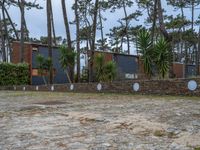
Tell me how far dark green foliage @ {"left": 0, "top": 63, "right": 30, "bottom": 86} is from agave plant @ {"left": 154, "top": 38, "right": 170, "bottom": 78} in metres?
15.8

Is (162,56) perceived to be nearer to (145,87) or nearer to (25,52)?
(145,87)

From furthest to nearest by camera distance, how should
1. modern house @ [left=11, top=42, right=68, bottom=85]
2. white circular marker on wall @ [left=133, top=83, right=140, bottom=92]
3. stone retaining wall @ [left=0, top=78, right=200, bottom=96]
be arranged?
1. modern house @ [left=11, top=42, right=68, bottom=85]
2. white circular marker on wall @ [left=133, top=83, right=140, bottom=92]
3. stone retaining wall @ [left=0, top=78, right=200, bottom=96]

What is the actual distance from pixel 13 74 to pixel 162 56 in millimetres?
16351

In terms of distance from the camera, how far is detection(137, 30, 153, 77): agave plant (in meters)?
13.8

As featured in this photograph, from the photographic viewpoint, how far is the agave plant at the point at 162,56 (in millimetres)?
13469

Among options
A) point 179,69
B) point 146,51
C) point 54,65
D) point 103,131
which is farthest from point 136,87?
point 179,69

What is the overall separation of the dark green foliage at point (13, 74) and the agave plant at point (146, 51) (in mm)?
15253

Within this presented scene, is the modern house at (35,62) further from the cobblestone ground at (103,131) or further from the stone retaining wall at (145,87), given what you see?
the cobblestone ground at (103,131)

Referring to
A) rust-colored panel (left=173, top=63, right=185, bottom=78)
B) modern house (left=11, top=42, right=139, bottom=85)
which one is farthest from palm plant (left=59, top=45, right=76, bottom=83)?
rust-colored panel (left=173, top=63, right=185, bottom=78)

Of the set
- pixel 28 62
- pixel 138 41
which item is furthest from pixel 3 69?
→ pixel 138 41

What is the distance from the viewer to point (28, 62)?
2959 cm

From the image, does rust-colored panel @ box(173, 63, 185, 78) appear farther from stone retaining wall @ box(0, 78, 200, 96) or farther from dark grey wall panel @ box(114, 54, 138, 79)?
stone retaining wall @ box(0, 78, 200, 96)

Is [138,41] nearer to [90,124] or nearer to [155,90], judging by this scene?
[155,90]

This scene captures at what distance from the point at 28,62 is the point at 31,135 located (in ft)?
83.4
